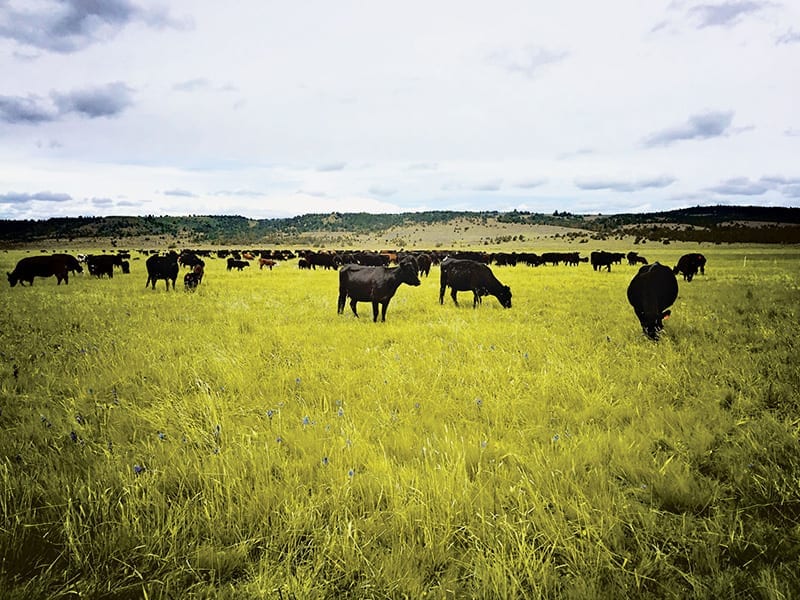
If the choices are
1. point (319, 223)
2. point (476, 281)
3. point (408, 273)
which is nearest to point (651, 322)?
point (408, 273)

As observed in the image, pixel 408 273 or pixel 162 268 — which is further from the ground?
pixel 408 273

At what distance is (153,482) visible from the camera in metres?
3.14

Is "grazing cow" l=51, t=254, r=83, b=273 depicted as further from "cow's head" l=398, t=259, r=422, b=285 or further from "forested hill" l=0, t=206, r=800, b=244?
"forested hill" l=0, t=206, r=800, b=244

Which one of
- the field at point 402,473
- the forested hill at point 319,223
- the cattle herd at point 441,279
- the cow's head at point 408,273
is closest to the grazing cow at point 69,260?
the cattle herd at point 441,279

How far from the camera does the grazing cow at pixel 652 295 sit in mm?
8844

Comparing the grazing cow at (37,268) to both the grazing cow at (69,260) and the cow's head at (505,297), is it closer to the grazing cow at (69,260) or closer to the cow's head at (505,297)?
the grazing cow at (69,260)

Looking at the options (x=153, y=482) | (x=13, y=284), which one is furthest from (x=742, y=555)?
(x=13, y=284)

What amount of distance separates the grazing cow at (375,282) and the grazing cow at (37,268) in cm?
1955

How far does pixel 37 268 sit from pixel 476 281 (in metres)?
23.5

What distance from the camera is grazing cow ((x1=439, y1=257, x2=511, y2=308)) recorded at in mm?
14600

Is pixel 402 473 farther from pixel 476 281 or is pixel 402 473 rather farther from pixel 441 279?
pixel 441 279

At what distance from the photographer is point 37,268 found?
22.5 meters

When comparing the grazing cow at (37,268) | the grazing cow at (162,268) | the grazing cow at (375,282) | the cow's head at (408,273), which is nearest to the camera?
the grazing cow at (375,282)

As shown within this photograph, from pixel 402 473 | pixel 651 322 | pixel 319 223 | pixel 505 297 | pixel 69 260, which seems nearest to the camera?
pixel 402 473
